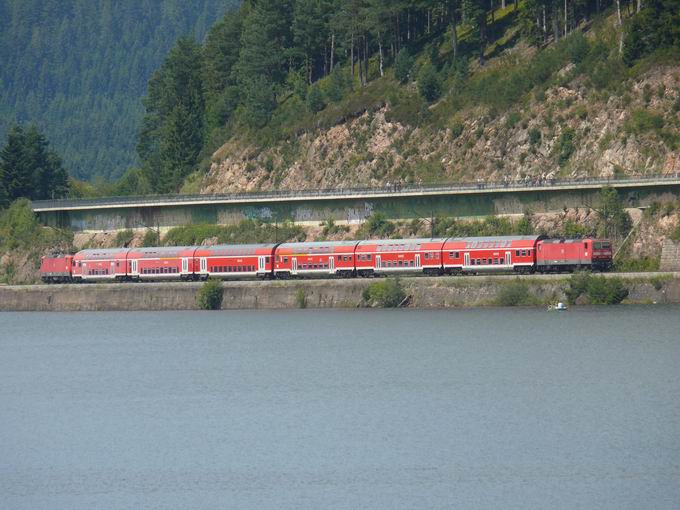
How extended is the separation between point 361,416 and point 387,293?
3855 cm

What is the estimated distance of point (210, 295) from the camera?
100062 millimetres

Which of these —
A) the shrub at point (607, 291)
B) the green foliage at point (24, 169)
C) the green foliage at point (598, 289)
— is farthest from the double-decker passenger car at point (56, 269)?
the shrub at point (607, 291)

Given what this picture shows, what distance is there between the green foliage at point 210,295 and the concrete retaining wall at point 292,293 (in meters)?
0.45

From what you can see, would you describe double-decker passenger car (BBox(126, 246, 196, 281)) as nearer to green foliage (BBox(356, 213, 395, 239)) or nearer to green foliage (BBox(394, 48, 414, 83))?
green foliage (BBox(356, 213, 395, 239))

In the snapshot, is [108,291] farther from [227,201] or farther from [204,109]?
[204,109]

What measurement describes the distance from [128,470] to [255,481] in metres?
4.86

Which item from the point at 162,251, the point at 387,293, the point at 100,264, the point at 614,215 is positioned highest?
the point at 614,215

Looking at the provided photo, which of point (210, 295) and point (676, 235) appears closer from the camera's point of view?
point (676, 235)

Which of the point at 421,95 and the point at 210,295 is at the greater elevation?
the point at 421,95

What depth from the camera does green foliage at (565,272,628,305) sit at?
279 feet

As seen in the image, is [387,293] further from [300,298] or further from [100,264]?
[100,264]

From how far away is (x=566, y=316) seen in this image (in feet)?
267

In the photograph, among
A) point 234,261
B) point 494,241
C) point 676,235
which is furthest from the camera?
point 234,261

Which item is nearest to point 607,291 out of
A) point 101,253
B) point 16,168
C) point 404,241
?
point 404,241
